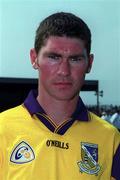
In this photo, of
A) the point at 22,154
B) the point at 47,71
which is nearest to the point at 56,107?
the point at 47,71

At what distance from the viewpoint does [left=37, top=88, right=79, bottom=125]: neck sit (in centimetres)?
241

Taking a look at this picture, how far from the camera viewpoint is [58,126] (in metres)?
2.35

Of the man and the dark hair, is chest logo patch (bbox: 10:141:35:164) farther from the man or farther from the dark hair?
the dark hair

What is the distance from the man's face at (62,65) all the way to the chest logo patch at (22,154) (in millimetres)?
304

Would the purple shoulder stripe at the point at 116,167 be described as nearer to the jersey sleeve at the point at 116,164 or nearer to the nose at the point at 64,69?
the jersey sleeve at the point at 116,164

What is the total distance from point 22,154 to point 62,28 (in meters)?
0.62

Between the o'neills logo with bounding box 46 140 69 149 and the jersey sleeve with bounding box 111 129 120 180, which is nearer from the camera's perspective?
the o'neills logo with bounding box 46 140 69 149

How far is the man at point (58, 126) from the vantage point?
7.27 ft

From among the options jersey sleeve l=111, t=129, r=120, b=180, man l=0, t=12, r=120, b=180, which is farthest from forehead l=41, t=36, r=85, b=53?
jersey sleeve l=111, t=129, r=120, b=180

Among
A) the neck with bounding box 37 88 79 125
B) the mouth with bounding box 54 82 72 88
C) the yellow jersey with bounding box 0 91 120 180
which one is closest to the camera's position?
the yellow jersey with bounding box 0 91 120 180

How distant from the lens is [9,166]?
218 cm

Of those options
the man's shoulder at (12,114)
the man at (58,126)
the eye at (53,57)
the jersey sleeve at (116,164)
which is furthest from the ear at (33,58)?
the jersey sleeve at (116,164)

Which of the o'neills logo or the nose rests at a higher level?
the nose

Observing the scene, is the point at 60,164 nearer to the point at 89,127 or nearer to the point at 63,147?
the point at 63,147
